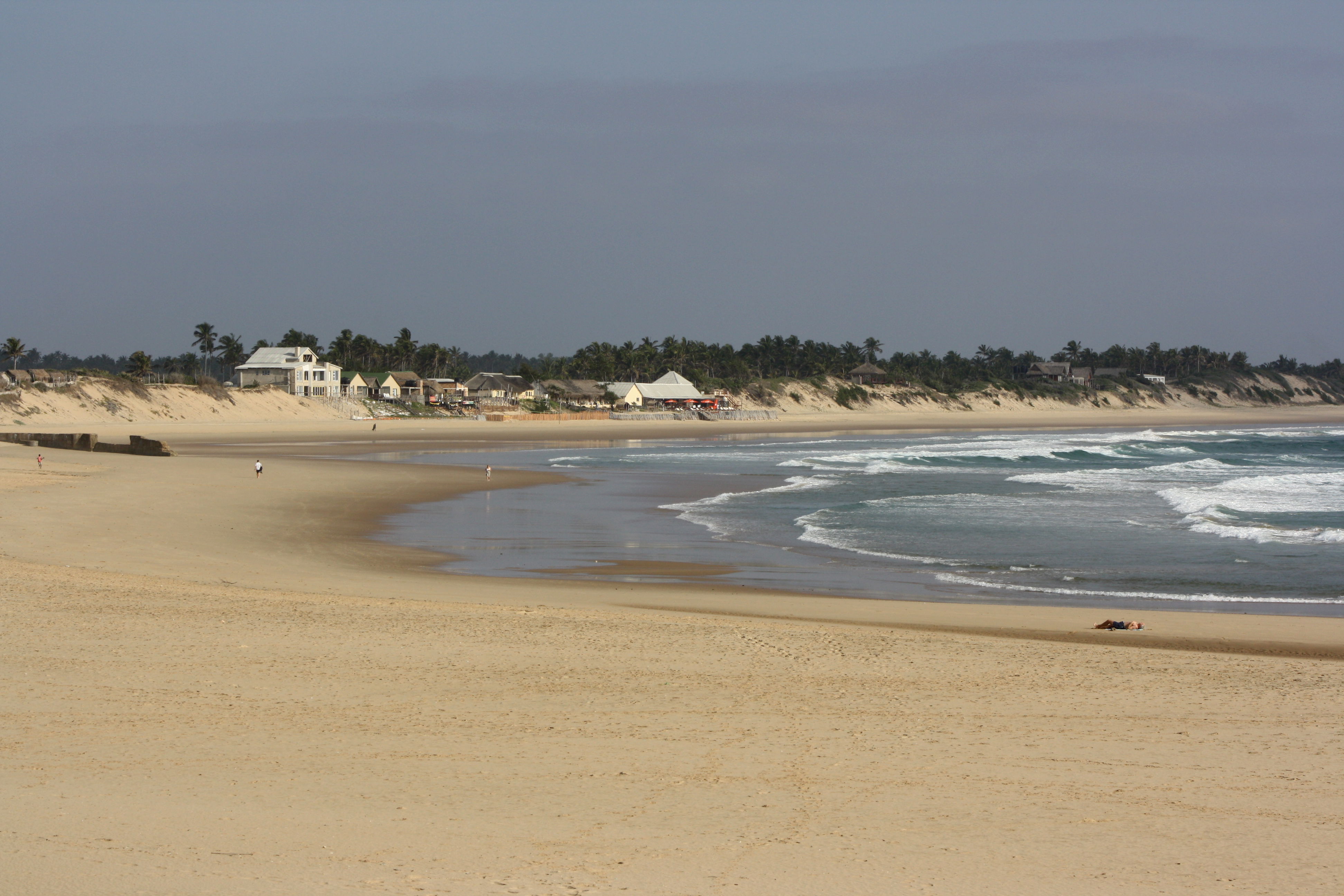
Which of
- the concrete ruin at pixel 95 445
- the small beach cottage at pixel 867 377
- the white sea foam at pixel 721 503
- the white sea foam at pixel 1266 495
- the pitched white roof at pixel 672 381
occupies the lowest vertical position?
the white sea foam at pixel 721 503

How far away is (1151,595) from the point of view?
53.7 ft

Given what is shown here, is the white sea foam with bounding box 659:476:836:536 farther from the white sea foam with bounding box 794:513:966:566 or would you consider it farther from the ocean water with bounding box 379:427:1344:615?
the white sea foam with bounding box 794:513:966:566

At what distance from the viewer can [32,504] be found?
23.1 m

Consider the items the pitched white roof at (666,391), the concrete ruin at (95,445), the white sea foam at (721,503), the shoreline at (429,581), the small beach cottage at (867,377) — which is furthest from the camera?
the small beach cottage at (867,377)

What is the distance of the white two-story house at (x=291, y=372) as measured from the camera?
95.0 meters

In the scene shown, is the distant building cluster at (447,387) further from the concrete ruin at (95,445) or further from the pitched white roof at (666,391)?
the concrete ruin at (95,445)

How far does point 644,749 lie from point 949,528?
62.7 feet

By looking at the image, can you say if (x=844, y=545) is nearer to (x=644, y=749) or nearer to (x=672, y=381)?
(x=644, y=749)

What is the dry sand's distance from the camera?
5.25 meters

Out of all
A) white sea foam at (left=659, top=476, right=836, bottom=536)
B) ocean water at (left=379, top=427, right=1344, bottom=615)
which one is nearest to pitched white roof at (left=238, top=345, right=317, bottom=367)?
ocean water at (left=379, top=427, right=1344, bottom=615)

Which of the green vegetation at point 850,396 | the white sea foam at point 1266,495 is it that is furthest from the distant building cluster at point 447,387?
the white sea foam at point 1266,495

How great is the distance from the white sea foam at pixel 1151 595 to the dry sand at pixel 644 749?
1.90 m

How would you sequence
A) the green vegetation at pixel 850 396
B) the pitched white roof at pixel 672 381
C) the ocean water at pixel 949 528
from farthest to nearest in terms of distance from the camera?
the green vegetation at pixel 850 396 < the pitched white roof at pixel 672 381 < the ocean water at pixel 949 528

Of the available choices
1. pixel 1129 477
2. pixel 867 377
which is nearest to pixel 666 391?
pixel 867 377
